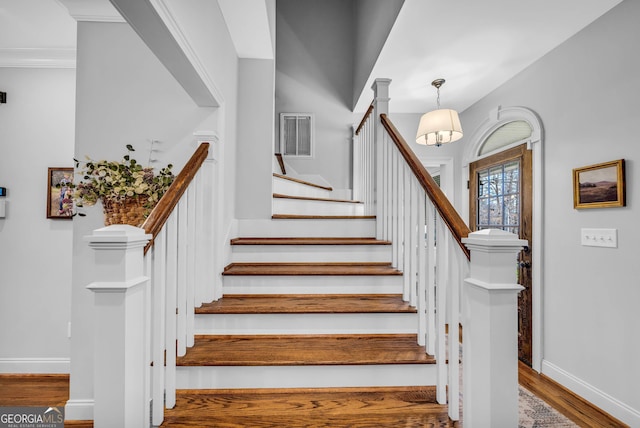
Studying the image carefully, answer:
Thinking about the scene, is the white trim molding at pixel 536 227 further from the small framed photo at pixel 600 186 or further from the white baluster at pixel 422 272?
the white baluster at pixel 422 272

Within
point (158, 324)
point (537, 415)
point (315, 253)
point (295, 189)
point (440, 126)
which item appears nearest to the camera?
point (158, 324)

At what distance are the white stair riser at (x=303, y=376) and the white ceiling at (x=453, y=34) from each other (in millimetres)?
2068

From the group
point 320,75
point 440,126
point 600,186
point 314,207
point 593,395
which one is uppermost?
point 320,75

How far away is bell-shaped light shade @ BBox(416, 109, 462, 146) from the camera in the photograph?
2.83m

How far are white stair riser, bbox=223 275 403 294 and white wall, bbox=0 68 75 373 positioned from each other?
1.65m

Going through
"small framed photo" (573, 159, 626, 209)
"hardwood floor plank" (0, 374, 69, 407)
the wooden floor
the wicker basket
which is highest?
"small framed photo" (573, 159, 626, 209)

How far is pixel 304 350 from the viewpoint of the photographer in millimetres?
1610

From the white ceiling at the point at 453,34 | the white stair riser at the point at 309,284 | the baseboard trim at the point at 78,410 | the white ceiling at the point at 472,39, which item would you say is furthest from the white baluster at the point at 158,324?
the white ceiling at the point at 472,39

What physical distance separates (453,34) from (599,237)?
1686 millimetres

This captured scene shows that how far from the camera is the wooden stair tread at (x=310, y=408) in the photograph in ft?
4.29

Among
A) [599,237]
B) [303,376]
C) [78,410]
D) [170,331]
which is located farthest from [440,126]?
[78,410]

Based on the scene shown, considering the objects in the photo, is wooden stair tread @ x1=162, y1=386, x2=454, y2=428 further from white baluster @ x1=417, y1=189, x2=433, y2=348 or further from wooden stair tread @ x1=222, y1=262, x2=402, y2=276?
wooden stair tread @ x1=222, y1=262, x2=402, y2=276

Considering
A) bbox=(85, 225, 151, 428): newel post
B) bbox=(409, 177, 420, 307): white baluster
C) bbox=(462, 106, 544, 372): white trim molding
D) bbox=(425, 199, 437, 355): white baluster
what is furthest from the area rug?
bbox=(85, 225, 151, 428): newel post

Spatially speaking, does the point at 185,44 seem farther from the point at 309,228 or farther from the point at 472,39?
the point at 472,39
